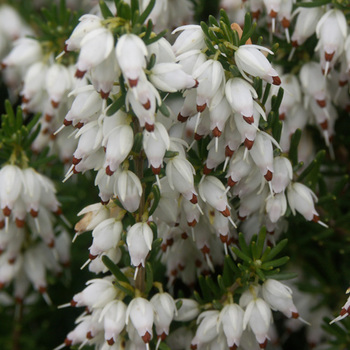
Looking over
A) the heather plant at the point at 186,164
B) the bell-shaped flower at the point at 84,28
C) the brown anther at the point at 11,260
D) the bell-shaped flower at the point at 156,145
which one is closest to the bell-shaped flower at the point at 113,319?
the heather plant at the point at 186,164

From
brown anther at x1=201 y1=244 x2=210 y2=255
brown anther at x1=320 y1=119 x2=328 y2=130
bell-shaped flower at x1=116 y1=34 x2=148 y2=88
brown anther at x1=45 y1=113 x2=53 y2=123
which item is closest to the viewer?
bell-shaped flower at x1=116 y1=34 x2=148 y2=88

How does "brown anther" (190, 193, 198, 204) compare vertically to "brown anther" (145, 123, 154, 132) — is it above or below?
below

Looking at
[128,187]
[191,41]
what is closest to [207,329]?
[128,187]

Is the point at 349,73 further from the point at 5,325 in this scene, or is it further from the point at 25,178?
the point at 5,325

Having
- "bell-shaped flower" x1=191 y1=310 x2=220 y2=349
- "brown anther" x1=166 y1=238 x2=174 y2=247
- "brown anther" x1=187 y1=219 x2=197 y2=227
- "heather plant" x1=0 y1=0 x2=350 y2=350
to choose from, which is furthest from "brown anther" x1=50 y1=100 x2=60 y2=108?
"bell-shaped flower" x1=191 y1=310 x2=220 y2=349

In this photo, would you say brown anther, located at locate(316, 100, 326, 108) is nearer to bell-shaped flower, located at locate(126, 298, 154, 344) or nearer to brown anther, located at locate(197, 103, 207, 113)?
brown anther, located at locate(197, 103, 207, 113)

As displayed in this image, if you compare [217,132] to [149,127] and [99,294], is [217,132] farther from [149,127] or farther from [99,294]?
[99,294]

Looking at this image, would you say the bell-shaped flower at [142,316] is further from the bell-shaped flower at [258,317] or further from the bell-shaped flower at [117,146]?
the bell-shaped flower at [117,146]

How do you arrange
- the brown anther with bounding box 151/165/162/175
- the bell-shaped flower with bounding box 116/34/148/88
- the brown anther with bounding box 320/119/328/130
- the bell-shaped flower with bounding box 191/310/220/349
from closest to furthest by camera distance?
the bell-shaped flower with bounding box 116/34/148/88 < the brown anther with bounding box 151/165/162/175 < the bell-shaped flower with bounding box 191/310/220/349 < the brown anther with bounding box 320/119/328/130
